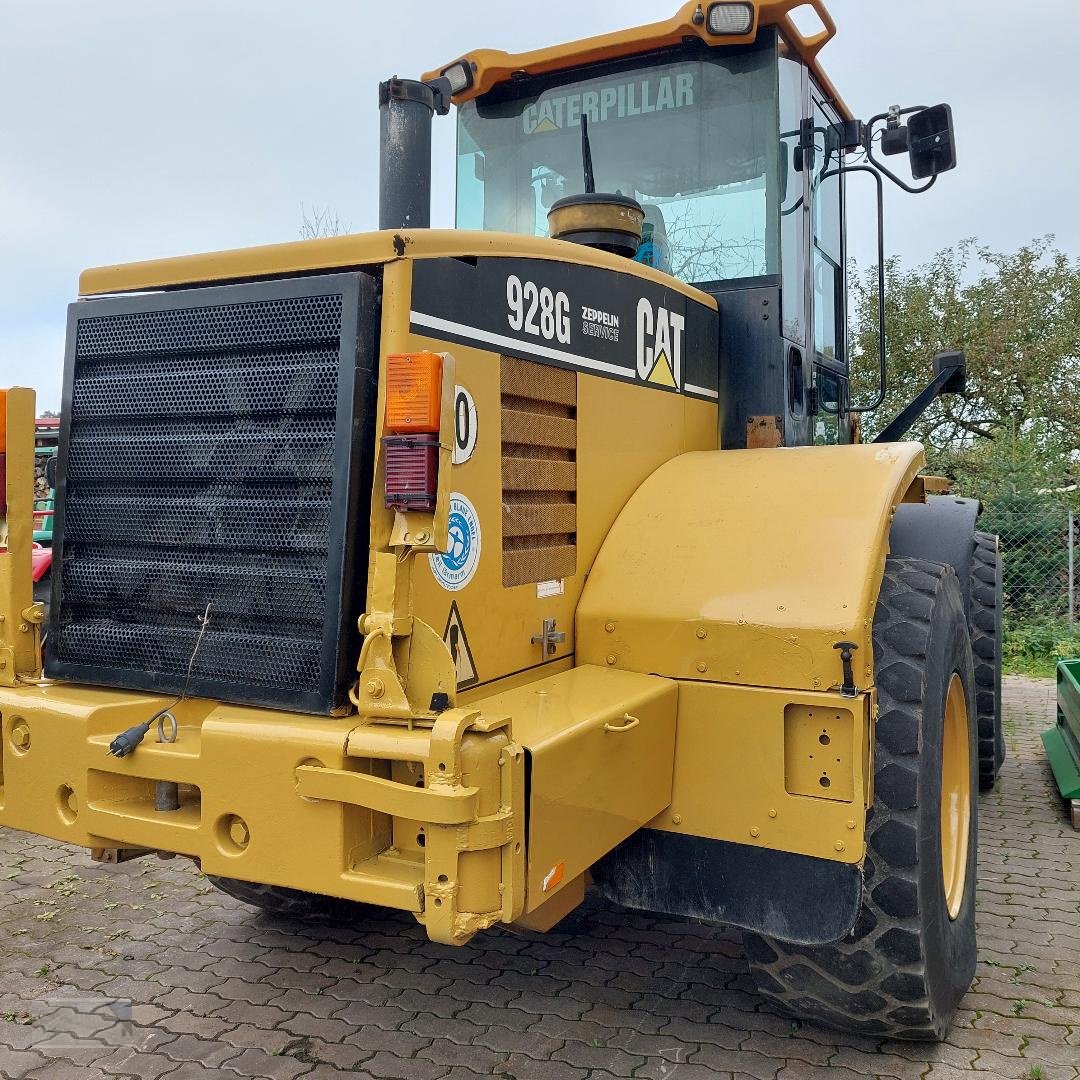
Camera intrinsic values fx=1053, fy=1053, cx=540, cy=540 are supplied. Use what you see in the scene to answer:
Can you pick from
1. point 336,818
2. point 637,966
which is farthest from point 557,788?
point 637,966

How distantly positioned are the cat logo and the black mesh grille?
1.15 meters

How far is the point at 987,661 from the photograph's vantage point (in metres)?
5.21

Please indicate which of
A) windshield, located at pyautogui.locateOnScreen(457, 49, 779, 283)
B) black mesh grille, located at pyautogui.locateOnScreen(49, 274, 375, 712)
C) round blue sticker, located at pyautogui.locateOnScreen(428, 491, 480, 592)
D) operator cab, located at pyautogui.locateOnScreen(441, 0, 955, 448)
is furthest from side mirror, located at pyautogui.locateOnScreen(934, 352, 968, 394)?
black mesh grille, located at pyautogui.locateOnScreen(49, 274, 375, 712)

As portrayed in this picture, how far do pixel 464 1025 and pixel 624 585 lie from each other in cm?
132

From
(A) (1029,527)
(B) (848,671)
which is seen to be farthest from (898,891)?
(A) (1029,527)

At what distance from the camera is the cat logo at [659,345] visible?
3.27 m

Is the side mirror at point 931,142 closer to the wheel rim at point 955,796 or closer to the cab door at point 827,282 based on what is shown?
the cab door at point 827,282

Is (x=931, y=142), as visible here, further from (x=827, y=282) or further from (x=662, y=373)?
(x=662, y=373)

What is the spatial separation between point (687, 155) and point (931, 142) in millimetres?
Result: 946

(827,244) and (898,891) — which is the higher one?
(827,244)

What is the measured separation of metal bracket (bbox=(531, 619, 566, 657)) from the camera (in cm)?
280

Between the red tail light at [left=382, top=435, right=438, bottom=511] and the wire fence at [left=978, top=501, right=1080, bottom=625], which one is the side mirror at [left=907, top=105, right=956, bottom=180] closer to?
the red tail light at [left=382, top=435, right=438, bottom=511]

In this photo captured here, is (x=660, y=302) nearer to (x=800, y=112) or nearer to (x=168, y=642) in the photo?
(x=800, y=112)

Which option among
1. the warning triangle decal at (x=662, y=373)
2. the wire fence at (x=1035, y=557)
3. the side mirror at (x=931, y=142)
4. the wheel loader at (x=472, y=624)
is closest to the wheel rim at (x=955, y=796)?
the wheel loader at (x=472, y=624)
